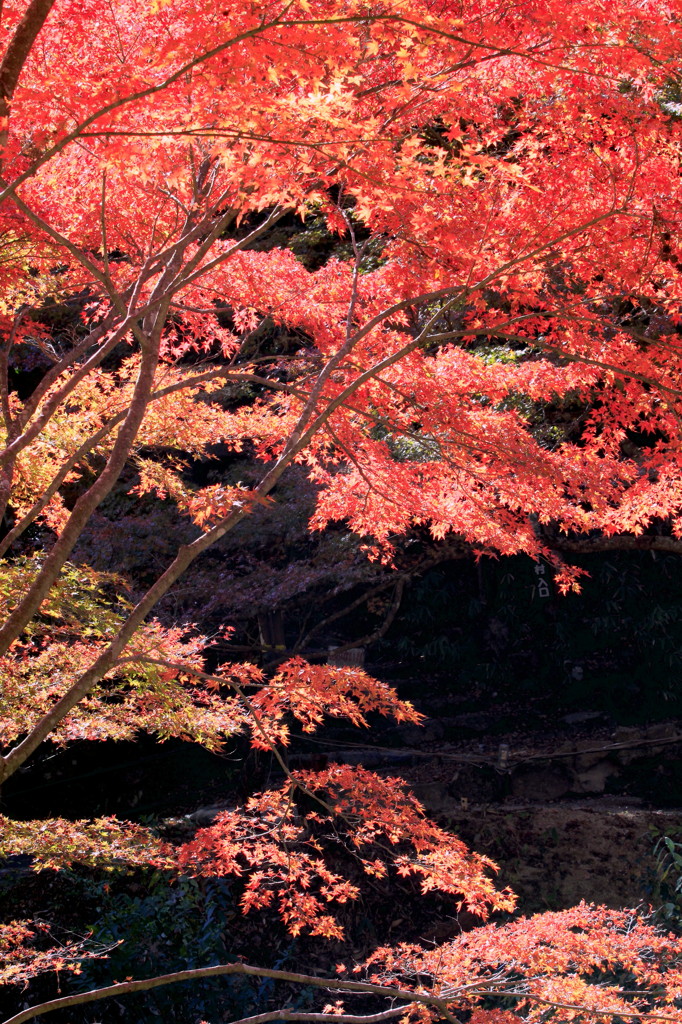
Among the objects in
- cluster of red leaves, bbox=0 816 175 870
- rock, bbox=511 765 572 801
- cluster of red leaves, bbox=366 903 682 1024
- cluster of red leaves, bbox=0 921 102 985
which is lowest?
cluster of red leaves, bbox=0 921 102 985

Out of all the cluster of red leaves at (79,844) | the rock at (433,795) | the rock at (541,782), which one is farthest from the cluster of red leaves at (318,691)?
the rock at (541,782)

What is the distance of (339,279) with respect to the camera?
4.67m

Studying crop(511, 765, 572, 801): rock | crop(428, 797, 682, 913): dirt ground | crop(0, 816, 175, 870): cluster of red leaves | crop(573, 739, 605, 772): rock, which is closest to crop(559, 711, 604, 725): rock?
crop(573, 739, 605, 772): rock

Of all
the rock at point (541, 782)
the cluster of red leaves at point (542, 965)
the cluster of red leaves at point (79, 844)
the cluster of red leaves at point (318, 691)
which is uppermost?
the cluster of red leaves at point (318, 691)

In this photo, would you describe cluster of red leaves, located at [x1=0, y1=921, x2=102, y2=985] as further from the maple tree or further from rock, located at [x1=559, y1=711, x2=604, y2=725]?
rock, located at [x1=559, y1=711, x2=604, y2=725]

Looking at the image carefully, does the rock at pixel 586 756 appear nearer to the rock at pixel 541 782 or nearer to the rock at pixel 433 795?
the rock at pixel 541 782

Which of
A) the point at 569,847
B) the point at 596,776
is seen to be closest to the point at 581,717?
the point at 596,776

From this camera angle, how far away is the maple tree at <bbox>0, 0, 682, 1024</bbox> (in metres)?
2.54

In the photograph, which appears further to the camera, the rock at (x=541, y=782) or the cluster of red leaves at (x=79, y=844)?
the rock at (x=541, y=782)

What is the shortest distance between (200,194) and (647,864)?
254 inches

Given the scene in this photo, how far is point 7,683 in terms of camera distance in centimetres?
406

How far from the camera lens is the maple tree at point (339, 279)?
2545 millimetres

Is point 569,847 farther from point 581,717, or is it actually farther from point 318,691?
point 318,691

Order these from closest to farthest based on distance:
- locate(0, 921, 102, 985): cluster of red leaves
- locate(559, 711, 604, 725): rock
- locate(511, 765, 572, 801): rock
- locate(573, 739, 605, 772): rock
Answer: locate(0, 921, 102, 985): cluster of red leaves < locate(511, 765, 572, 801): rock < locate(573, 739, 605, 772): rock < locate(559, 711, 604, 725): rock
